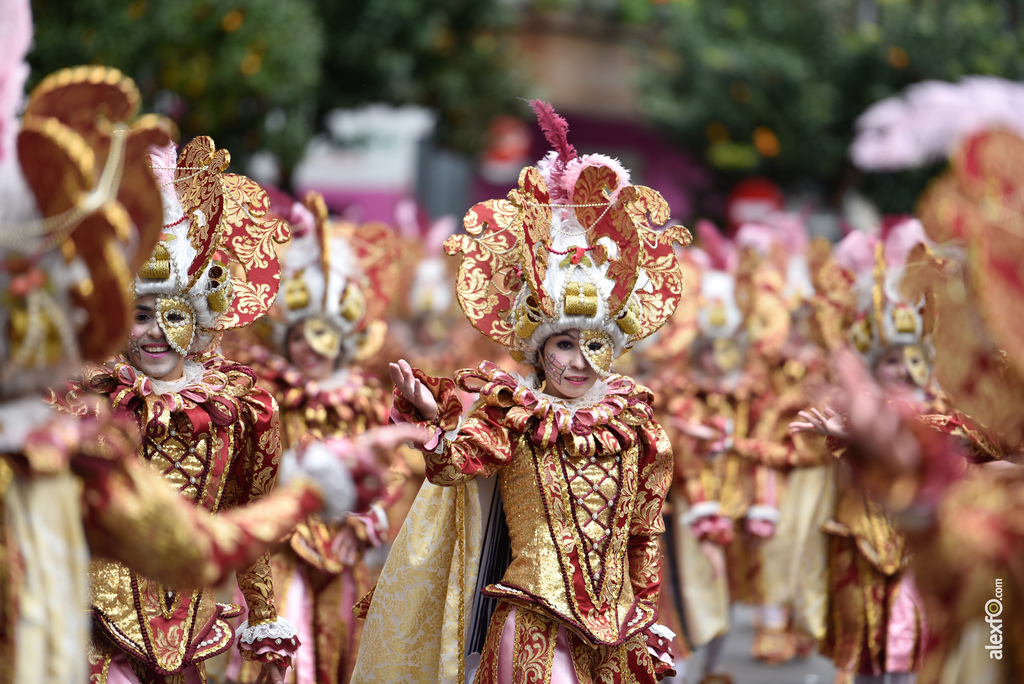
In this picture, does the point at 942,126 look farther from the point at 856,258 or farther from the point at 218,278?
the point at 856,258

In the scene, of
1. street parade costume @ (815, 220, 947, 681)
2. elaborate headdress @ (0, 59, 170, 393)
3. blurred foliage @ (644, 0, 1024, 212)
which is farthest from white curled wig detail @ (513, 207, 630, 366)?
blurred foliage @ (644, 0, 1024, 212)

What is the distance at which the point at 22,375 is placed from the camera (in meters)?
2.65

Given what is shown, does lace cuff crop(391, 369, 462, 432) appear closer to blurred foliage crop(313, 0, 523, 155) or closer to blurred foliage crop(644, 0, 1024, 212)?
blurred foliage crop(313, 0, 523, 155)

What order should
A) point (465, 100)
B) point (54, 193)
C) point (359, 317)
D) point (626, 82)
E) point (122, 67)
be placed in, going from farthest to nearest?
point (626, 82)
point (465, 100)
point (122, 67)
point (359, 317)
point (54, 193)

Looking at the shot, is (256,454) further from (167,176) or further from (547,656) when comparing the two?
(547,656)

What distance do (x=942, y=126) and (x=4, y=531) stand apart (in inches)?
95.7

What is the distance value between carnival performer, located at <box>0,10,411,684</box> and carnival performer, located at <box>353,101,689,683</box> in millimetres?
1241

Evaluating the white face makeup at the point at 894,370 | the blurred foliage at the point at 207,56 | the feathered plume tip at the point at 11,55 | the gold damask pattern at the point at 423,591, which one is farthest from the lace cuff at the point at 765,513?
the blurred foliage at the point at 207,56

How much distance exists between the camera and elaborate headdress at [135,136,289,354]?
414 cm

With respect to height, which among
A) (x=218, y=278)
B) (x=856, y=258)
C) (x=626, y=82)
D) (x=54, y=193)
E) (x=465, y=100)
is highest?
(x=626, y=82)

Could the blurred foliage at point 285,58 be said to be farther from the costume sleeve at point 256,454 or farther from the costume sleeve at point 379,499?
the costume sleeve at point 256,454

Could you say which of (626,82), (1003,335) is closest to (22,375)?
(1003,335)

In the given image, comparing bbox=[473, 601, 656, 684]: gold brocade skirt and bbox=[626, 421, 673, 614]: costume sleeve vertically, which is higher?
bbox=[626, 421, 673, 614]: costume sleeve

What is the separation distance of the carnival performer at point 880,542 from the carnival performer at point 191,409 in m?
2.78
